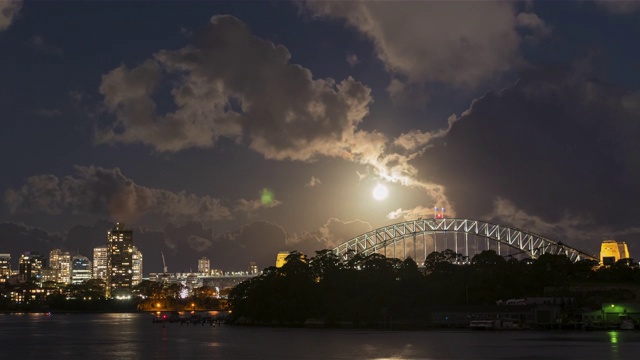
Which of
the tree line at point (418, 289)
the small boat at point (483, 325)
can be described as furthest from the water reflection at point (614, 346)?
the tree line at point (418, 289)

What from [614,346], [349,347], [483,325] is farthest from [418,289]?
[614,346]

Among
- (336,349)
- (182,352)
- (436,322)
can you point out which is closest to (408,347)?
(336,349)

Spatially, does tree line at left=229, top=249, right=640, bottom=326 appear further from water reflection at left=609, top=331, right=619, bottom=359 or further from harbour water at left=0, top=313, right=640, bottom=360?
water reflection at left=609, top=331, right=619, bottom=359

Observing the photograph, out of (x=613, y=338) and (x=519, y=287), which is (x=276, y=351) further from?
(x=519, y=287)

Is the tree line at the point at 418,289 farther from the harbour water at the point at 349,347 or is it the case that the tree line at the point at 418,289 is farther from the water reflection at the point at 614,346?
the water reflection at the point at 614,346

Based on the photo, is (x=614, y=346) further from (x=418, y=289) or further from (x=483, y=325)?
(x=418, y=289)

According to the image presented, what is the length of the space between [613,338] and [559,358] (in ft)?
127

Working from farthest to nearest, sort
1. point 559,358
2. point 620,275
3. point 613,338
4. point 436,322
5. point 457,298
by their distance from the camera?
point 620,275, point 457,298, point 436,322, point 613,338, point 559,358

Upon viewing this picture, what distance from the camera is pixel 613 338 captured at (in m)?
123

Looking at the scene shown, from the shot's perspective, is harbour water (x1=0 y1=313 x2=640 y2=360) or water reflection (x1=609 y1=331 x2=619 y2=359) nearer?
water reflection (x1=609 y1=331 x2=619 y2=359)

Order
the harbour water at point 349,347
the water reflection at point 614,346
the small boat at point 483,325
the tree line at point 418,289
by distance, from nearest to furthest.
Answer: the water reflection at point 614,346, the harbour water at point 349,347, the small boat at point 483,325, the tree line at point 418,289

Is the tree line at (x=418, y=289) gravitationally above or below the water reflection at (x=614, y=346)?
above

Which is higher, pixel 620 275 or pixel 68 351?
pixel 620 275

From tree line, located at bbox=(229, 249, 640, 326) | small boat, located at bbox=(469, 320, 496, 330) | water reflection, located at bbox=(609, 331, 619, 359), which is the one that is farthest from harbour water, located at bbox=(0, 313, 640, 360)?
tree line, located at bbox=(229, 249, 640, 326)
